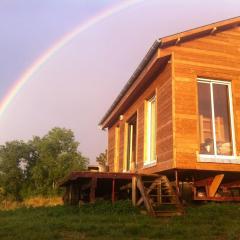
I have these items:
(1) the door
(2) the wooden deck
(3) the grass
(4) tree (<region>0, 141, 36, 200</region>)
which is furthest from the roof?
(4) tree (<region>0, 141, 36, 200</region>)

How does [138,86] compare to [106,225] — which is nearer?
[106,225]

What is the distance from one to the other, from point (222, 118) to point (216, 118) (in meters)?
0.20

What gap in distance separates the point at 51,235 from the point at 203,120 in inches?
250

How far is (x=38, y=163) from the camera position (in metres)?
33.7

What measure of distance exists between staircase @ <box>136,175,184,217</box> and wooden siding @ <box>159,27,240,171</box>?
73 centimetres

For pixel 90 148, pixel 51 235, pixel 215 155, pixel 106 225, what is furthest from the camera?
pixel 90 148

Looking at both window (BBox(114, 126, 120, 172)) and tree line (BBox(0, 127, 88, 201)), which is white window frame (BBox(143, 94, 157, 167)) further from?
tree line (BBox(0, 127, 88, 201))

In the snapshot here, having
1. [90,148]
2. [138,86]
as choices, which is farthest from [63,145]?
[138,86]

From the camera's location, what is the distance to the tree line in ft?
102

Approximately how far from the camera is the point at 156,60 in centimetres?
1074

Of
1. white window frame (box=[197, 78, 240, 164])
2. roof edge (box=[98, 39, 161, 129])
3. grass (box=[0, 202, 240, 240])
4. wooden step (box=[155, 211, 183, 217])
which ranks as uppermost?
roof edge (box=[98, 39, 161, 129])

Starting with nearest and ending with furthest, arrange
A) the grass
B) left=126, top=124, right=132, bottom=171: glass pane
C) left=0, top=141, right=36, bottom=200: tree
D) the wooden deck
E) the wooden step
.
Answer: the grass → the wooden step → the wooden deck → left=126, top=124, right=132, bottom=171: glass pane → left=0, top=141, right=36, bottom=200: tree

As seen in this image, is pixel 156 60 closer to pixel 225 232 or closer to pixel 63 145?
pixel 225 232

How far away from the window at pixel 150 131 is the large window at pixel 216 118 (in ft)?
7.00
